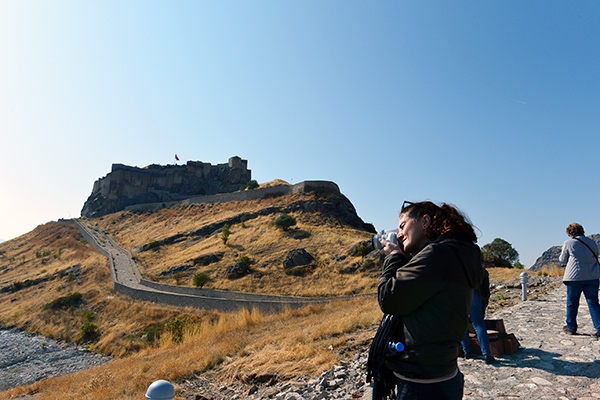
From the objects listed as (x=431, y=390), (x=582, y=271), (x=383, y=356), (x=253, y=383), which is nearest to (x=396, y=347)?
(x=383, y=356)

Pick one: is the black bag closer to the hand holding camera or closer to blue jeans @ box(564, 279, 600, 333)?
the hand holding camera

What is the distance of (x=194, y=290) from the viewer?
26.6 m

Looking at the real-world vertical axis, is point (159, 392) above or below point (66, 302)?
above

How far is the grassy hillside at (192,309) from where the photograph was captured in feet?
25.1

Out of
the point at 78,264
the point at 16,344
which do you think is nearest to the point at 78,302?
the point at 16,344

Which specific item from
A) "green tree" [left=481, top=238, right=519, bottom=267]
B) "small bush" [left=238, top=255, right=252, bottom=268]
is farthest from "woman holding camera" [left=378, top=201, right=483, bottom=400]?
"green tree" [left=481, top=238, right=519, bottom=267]

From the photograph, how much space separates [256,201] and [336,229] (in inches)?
634

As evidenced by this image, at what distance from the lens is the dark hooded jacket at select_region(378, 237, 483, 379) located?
2.22 metres

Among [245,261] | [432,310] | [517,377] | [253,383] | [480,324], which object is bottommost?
[253,383]

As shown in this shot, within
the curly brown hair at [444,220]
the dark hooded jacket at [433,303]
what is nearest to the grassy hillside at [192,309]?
the dark hooded jacket at [433,303]

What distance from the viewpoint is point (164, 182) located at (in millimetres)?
78812

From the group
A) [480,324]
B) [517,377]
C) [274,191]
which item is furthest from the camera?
[274,191]

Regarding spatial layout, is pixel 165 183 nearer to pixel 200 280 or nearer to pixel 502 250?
pixel 200 280

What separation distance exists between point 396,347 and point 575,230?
526 cm
